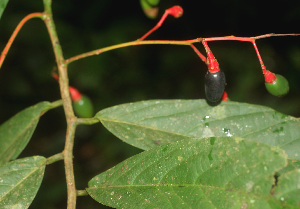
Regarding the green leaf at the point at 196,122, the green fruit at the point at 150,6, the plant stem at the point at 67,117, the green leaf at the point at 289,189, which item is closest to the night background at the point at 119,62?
the green fruit at the point at 150,6

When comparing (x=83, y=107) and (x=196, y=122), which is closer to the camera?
(x=196, y=122)

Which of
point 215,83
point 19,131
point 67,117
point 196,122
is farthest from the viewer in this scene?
point 19,131

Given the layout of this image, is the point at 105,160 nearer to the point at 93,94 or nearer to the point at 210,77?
the point at 93,94

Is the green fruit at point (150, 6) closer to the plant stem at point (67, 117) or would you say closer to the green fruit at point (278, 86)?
the plant stem at point (67, 117)

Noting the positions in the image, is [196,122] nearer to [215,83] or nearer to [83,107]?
[215,83]

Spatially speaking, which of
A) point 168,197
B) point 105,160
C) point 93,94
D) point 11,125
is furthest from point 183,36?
point 168,197

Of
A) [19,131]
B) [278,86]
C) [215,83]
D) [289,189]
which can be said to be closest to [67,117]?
[19,131]

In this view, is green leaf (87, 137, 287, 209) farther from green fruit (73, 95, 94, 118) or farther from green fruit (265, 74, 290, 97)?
green fruit (73, 95, 94, 118)
